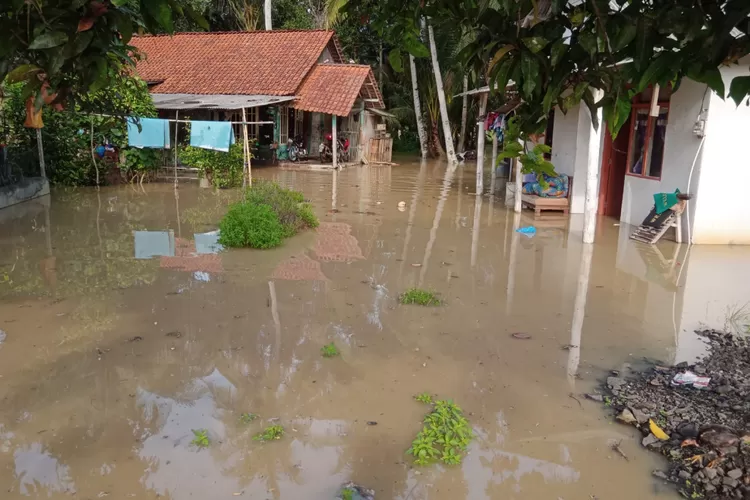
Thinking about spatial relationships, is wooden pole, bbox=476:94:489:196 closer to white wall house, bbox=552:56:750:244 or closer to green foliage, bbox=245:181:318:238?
white wall house, bbox=552:56:750:244

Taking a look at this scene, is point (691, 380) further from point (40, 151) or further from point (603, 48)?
point (40, 151)

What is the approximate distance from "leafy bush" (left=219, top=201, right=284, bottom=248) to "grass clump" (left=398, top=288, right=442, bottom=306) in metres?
2.70

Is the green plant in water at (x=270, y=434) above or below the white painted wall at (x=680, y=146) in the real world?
below

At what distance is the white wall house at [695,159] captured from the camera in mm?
9047

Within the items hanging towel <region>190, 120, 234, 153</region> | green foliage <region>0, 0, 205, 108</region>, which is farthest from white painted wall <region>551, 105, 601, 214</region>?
green foliage <region>0, 0, 205, 108</region>

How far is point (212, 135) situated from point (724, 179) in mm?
10870

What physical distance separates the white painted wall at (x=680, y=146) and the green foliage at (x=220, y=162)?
9.19 meters

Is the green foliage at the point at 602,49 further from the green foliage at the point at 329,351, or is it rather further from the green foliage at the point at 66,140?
the green foliage at the point at 66,140

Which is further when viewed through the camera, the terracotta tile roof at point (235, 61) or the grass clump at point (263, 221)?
the terracotta tile roof at point (235, 61)

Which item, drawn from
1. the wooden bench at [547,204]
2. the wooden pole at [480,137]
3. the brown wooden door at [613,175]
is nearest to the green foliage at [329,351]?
the wooden bench at [547,204]

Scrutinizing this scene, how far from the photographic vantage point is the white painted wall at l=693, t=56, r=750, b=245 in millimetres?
9031

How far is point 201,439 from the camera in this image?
3.89 meters

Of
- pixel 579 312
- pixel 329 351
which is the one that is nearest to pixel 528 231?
pixel 579 312

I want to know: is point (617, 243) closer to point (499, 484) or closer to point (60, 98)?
point (499, 484)
